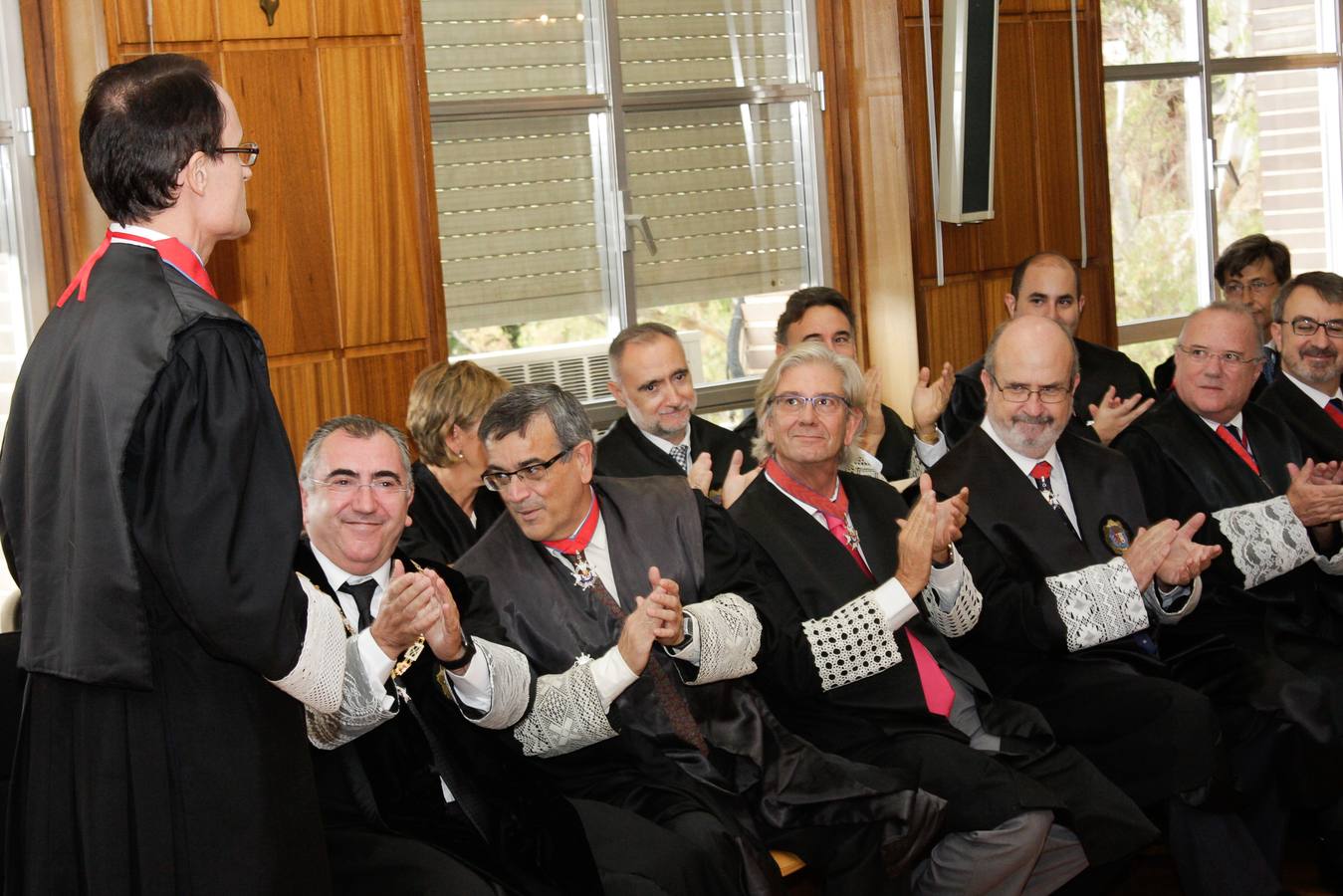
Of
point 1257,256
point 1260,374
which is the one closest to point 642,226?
point 1260,374

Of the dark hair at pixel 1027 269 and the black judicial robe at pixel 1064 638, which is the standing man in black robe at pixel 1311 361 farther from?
the black judicial robe at pixel 1064 638

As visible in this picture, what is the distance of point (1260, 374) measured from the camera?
519cm

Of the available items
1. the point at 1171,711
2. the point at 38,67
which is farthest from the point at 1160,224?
the point at 38,67

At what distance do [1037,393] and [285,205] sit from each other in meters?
2.52

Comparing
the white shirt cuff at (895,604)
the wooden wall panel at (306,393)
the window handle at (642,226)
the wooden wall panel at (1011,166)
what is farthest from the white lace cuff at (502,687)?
the wooden wall panel at (1011,166)

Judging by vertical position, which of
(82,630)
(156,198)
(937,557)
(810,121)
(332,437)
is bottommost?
(937,557)

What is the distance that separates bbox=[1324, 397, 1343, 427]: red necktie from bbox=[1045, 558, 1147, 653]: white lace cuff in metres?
1.47

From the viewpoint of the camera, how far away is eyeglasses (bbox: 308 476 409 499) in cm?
270

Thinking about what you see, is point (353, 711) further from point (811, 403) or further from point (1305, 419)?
point (1305, 419)

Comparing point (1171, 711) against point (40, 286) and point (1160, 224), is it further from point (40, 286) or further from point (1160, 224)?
point (1160, 224)

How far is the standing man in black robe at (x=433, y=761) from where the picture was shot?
2.58 meters

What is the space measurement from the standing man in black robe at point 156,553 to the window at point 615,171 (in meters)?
3.31

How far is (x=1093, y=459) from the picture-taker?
12.3ft

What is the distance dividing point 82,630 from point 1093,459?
2.64 meters
